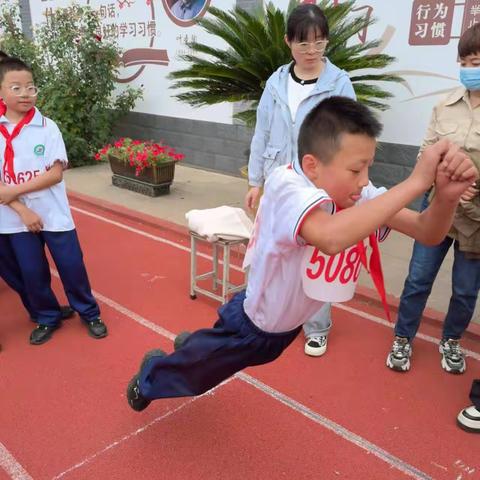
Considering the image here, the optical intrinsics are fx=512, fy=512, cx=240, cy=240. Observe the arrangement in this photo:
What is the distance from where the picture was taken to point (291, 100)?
10.1ft

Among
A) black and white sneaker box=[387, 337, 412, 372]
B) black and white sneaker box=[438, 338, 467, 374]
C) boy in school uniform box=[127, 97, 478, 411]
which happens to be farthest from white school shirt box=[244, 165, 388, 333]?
black and white sneaker box=[438, 338, 467, 374]

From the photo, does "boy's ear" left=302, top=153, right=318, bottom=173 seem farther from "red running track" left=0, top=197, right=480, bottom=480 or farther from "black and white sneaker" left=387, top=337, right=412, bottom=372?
"black and white sneaker" left=387, top=337, right=412, bottom=372

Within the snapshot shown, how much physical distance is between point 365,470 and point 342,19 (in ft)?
14.4

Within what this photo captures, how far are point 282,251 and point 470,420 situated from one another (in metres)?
1.64

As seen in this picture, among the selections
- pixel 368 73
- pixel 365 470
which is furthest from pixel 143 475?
pixel 368 73

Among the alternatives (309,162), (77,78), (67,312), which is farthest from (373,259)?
(77,78)

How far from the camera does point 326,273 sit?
1720 mm

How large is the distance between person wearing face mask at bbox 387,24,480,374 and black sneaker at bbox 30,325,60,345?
2217 millimetres

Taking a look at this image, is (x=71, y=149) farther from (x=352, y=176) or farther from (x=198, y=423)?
(x=352, y=176)

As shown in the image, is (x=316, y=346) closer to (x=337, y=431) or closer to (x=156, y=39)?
(x=337, y=431)

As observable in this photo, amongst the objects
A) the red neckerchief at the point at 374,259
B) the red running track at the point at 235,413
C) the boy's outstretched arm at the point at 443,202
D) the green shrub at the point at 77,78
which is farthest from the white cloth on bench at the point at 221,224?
the green shrub at the point at 77,78

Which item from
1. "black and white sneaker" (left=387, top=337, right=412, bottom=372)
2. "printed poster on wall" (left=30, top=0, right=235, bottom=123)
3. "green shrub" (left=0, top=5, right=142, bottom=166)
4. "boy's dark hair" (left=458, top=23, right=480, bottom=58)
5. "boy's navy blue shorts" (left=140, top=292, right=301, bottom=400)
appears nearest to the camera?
"boy's navy blue shorts" (left=140, top=292, right=301, bottom=400)

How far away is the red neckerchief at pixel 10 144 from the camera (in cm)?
300

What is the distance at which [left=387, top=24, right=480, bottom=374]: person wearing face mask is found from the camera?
8.40ft
